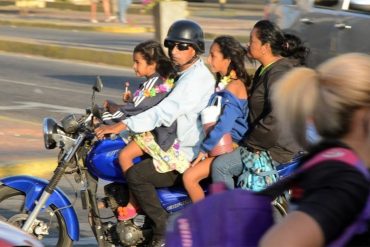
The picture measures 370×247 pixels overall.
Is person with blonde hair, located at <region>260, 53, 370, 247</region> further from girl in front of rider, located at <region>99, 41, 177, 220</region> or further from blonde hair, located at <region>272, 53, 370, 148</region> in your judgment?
girl in front of rider, located at <region>99, 41, 177, 220</region>

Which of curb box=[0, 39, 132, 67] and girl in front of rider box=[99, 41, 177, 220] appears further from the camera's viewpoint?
curb box=[0, 39, 132, 67]

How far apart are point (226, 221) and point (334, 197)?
32cm

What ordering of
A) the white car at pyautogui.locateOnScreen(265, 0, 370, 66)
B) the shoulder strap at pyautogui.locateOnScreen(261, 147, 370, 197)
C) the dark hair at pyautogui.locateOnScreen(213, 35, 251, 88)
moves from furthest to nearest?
1. the white car at pyautogui.locateOnScreen(265, 0, 370, 66)
2. the dark hair at pyautogui.locateOnScreen(213, 35, 251, 88)
3. the shoulder strap at pyautogui.locateOnScreen(261, 147, 370, 197)

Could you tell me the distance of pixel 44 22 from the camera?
29.6 m

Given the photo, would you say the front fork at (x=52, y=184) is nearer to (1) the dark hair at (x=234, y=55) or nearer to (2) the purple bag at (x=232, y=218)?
(1) the dark hair at (x=234, y=55)

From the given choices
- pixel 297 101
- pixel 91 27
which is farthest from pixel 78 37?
pixel 297 101

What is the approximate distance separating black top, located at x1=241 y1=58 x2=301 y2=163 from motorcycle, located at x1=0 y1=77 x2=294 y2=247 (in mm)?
327

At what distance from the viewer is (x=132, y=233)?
570 cm

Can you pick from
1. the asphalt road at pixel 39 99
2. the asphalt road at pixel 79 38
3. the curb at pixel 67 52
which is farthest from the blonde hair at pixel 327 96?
the asphalt road at pixel 79 38

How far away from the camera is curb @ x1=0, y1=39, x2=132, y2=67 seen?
64.7ft

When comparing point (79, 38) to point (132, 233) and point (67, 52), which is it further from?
point (132, 233)

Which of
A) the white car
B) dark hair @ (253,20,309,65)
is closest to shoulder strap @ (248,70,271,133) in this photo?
dark hair @ (253,20,309,65)

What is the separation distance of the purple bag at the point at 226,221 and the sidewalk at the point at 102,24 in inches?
668

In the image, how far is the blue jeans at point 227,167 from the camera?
217 inches
